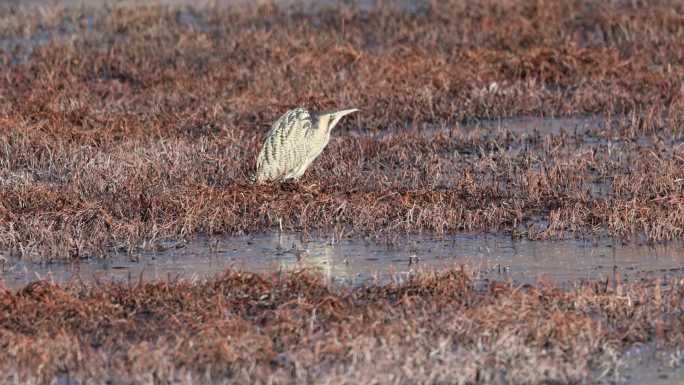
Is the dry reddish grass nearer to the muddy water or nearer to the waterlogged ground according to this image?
the waterlogged ground

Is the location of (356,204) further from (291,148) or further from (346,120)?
(346,120)

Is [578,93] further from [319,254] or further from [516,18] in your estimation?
[319,254]

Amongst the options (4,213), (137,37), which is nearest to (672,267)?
(4,213)

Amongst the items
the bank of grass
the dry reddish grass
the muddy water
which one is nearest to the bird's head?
the bank of grass

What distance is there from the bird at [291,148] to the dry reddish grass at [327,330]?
217 centimetres

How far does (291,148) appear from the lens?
9.35 meters

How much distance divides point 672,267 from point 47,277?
3.33 m

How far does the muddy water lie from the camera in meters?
7.53

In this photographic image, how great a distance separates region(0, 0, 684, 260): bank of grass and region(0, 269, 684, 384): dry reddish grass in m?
1.36

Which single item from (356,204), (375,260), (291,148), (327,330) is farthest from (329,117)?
(327,330)

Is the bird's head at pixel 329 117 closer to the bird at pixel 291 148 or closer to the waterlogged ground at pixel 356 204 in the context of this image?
the bird at pixel 291 148

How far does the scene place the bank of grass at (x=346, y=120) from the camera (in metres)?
8.59

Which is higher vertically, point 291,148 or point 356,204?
point 291,148

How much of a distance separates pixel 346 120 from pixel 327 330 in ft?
18.4
